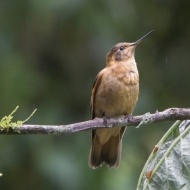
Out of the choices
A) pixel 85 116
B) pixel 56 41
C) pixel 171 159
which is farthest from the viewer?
pixel 56 41

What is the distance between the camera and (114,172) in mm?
7492

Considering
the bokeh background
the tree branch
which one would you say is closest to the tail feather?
the bokeh background

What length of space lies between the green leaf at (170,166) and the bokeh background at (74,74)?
3.34 meters

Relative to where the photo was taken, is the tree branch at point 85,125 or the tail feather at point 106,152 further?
the tail feather at point 106,152

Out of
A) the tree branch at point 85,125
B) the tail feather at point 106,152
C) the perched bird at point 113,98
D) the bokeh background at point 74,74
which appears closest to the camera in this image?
the tree branch at point 85,125

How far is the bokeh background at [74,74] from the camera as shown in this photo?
7.60 m

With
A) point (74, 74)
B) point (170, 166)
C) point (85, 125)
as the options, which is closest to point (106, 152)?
point (85, 125)

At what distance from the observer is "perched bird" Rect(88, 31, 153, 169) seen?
5.64 m

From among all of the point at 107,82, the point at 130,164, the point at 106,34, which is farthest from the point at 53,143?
the point at 107,82

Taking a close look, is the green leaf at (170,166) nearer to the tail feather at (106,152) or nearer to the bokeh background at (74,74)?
the tail feather at (106,152)

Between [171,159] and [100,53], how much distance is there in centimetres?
505

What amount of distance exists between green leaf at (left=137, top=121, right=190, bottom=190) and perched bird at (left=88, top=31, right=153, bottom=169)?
1.52m

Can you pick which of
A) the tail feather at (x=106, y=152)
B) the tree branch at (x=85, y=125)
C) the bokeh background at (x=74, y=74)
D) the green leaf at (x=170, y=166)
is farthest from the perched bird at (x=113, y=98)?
the green leaf at (x=170, y=166)

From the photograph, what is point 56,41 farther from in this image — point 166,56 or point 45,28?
point 166,56
